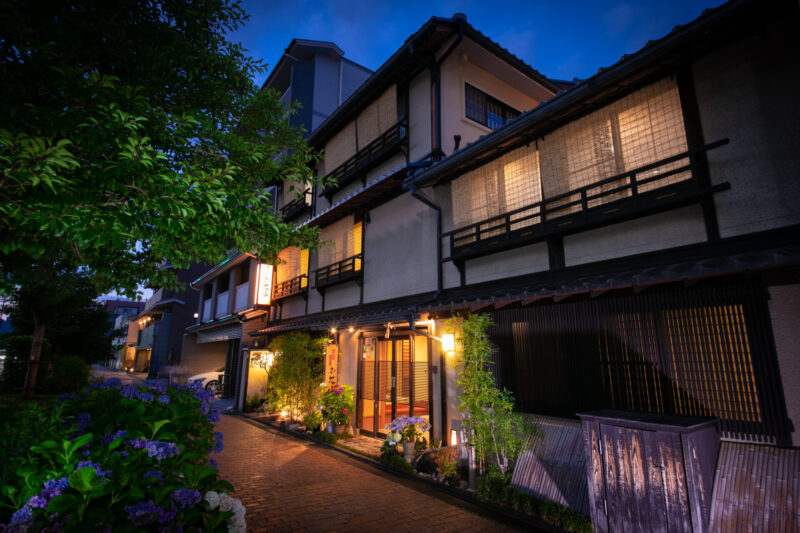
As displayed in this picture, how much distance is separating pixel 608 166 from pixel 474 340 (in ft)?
13.2

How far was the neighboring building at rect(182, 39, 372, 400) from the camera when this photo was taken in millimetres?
18797

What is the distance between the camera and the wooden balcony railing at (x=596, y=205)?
18.8ft

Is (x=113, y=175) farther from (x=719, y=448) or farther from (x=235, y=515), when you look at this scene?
(x=719, y=448)

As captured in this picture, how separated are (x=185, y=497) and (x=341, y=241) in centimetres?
1196

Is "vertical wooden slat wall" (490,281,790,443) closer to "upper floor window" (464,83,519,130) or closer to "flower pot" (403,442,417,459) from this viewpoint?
"flower pot" (403,442,417,459)

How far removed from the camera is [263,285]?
1778 centimetres

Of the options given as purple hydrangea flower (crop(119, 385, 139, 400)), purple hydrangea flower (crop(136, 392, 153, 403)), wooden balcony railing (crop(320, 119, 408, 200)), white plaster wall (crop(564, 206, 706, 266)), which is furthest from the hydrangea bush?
wooden balcony railing (crop(320, 119, 408, 200))

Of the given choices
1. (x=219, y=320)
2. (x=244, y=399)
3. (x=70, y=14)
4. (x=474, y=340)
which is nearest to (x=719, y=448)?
(x=474, y=340)

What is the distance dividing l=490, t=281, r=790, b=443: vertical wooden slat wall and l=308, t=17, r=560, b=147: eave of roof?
25.6ft

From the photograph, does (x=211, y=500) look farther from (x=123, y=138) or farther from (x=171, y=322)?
(x=171, y=322)

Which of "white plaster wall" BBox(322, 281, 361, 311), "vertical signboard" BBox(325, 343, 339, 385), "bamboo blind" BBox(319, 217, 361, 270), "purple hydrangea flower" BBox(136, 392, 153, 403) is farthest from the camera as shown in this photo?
"bamboo blind" BBox(319, 217, 361, 270)

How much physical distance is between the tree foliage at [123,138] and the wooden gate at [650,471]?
6.07 meters

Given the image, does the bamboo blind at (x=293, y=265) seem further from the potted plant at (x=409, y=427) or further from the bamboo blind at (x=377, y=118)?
the potted plant at (x=409, y=427)

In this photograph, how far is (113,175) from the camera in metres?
4.91
